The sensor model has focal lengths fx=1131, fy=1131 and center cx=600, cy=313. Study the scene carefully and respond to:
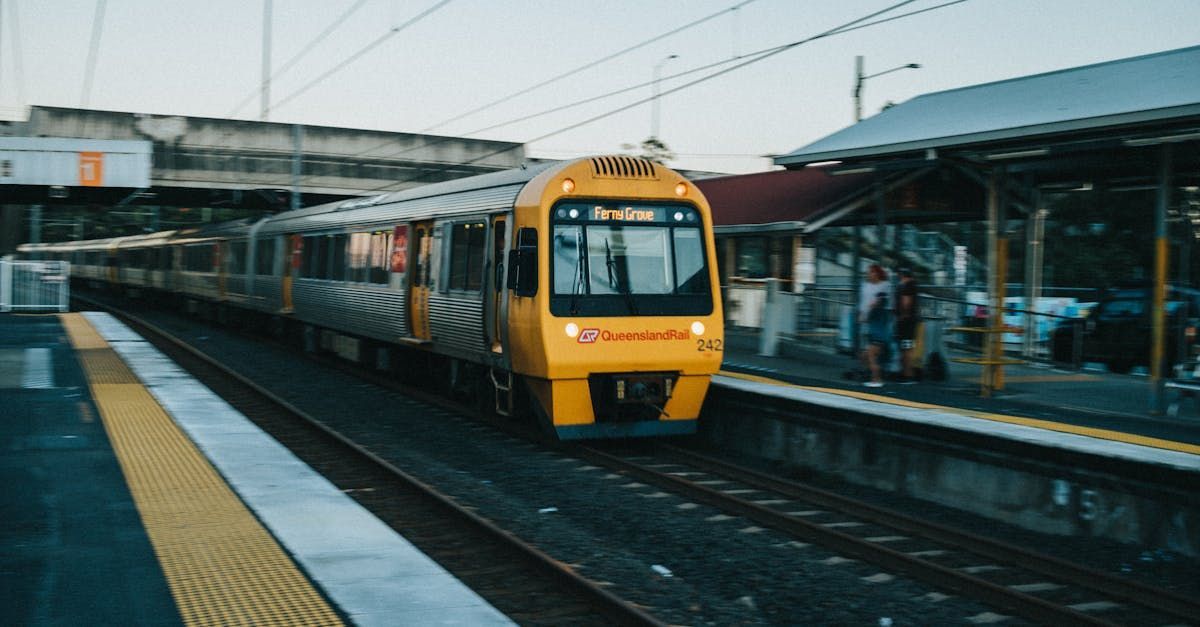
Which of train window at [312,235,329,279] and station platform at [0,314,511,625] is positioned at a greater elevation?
train window at [312,235,329,279]

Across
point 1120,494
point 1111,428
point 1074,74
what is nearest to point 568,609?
point 1120,494

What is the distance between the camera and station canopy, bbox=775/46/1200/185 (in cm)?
1098

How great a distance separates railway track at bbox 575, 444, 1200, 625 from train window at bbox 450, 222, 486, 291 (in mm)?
3023

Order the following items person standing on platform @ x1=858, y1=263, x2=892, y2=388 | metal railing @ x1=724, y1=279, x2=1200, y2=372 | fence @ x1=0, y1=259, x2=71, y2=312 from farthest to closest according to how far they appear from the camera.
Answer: fence @ x1=0, y1=259, x2=71, y2=312 < metal railing @ x1=724, y1=279, x2=1200, y2=372 < person standing on platform @ x1=858, y1=263, x2=892, y2=388

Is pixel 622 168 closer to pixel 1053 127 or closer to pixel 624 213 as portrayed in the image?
pixel 624 213

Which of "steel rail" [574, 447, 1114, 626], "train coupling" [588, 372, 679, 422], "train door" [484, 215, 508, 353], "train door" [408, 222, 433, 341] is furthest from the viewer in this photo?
"train door" [408, 222, 433, 341]

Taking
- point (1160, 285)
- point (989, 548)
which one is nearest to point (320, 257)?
point (1160, 285)

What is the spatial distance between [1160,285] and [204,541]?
927cm

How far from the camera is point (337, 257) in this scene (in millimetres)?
19391

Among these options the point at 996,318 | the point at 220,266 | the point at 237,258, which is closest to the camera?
the point at 996,318

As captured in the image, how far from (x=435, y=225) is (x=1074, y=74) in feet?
27.1

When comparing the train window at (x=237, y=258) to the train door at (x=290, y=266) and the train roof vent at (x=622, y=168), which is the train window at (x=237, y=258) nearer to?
the train door at (x=290, y=266)

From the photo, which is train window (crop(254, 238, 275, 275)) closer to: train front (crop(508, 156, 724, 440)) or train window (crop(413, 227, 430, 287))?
train window (crop(413, 227, 430, 287))

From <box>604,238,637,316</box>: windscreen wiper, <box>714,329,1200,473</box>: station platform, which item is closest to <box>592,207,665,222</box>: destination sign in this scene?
<box>604,238,637,316</box>: windscreen wiper
